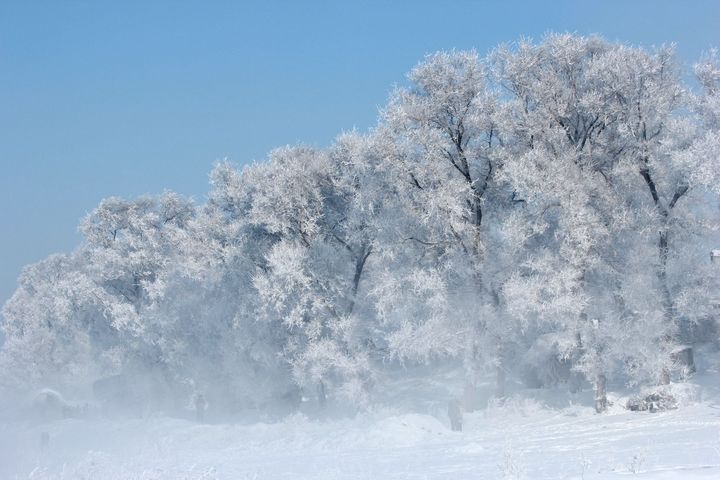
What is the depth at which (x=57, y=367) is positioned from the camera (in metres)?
61.3

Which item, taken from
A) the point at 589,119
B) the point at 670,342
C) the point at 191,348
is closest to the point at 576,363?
the point at 670,342

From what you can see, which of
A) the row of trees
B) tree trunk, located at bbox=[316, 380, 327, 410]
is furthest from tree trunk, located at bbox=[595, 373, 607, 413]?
tree trunk, located at bbox=[316, 380, 327, 410]

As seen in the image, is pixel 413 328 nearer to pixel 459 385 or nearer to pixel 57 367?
pixel 459 385

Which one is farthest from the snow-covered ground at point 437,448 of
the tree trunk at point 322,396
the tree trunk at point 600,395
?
the tree trunk at point 322,396

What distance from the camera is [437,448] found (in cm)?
2120

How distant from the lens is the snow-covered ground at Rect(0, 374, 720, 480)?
1426 cm

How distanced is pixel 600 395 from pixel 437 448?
856cm

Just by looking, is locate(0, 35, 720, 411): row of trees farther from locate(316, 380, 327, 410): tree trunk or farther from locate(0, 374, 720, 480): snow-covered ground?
locate(0, 374, 720, 480): snow-covered ground

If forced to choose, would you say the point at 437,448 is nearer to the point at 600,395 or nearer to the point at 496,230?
the point at 600,395

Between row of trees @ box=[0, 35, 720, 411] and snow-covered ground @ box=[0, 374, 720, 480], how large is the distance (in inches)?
94.0

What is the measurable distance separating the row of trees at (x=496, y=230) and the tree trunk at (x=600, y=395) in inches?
5.8

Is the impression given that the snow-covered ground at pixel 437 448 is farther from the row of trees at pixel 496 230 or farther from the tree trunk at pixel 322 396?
the row of trees at pixel 496 230

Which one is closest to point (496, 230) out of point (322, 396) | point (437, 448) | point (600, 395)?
point (600, 395)

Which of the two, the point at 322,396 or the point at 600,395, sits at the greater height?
the point at 322,396
